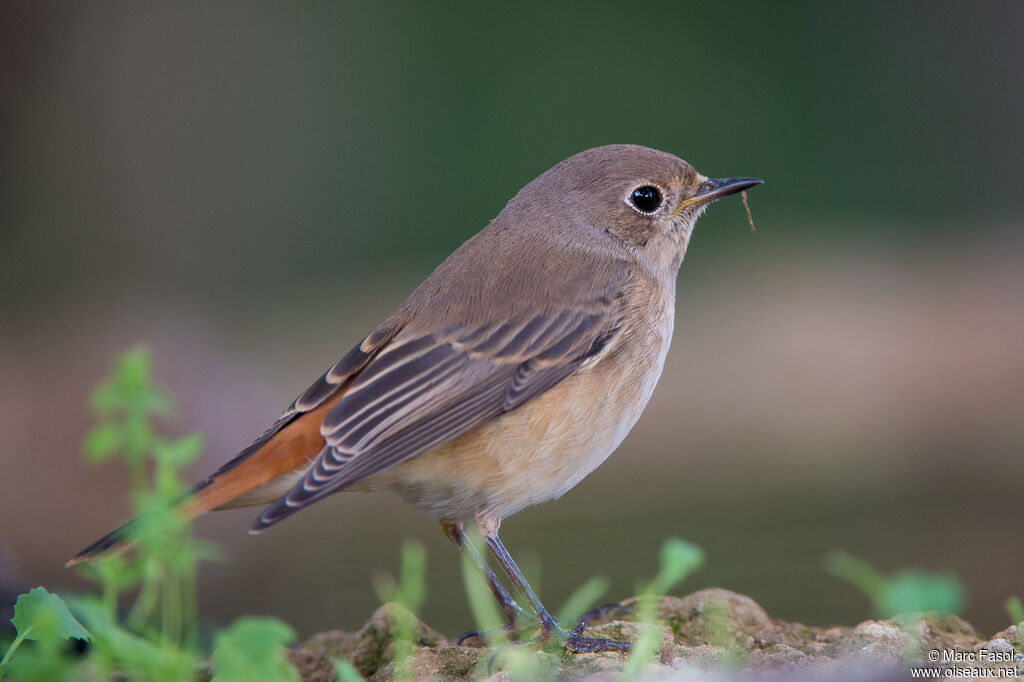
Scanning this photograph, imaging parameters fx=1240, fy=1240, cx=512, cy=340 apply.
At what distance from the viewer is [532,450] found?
4.30m

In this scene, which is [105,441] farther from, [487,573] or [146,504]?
[487,573]

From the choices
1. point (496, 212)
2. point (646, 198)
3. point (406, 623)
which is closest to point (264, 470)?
point (406, 623)

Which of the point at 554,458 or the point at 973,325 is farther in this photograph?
the point at 973,325

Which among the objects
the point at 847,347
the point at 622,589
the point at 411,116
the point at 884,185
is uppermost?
the point at 411,116

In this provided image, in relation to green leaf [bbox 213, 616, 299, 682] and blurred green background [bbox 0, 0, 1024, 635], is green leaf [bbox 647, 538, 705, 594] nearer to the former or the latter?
green leaf [bbox 213, 616, 299, 682]

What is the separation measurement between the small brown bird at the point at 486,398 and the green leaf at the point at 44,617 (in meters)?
0.62

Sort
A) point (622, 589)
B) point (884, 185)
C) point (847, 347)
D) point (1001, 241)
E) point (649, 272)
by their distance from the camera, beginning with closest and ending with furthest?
point (649, 272)
point (622, 589)
point (847, 347)
point (1001, 241)
point (884, 185)

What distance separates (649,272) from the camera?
490 cm

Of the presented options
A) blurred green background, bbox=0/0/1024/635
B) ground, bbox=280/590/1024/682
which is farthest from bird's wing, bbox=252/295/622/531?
blurred green background, bbox=0/0/1024/635

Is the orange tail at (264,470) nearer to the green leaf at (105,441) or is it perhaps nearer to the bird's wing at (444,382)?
the bird's wing at (444,382)

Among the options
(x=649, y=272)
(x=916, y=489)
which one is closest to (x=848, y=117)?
(x=916, y=489)

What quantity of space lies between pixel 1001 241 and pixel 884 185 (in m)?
2.13

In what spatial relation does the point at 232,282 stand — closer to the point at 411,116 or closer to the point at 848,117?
the point at 411,116

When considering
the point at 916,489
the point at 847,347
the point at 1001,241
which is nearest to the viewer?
the point at 916,489
